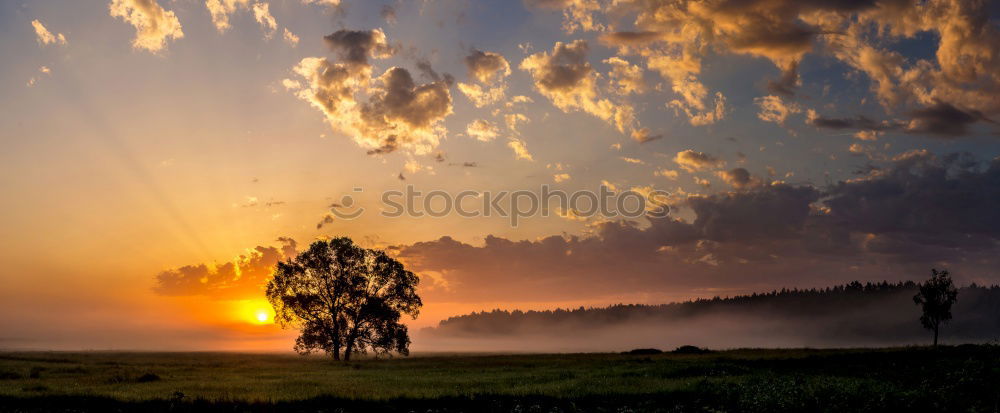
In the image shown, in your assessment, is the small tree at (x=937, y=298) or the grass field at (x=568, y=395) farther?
the small tree at (x=937, y=298)

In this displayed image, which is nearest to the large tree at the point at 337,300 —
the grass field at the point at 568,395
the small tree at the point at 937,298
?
the grass field at the point at 568,395

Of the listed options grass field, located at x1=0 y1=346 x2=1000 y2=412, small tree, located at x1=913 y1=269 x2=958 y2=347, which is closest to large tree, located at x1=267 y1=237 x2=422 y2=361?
grass field, located at x1=0 y1=346 x2=1000 y2=412

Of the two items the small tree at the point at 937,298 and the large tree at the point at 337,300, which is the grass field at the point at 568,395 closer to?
the large tree at the point at 337,300

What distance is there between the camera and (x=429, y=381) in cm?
3691

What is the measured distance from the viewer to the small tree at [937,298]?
104312mm

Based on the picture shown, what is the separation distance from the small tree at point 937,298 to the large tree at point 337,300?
8598cm

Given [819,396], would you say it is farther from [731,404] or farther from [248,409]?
[248,409]

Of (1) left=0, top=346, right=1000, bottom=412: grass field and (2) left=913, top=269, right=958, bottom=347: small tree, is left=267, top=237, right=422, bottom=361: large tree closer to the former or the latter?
(1) left=0, top=346, right=1000, bottom=412: grass field

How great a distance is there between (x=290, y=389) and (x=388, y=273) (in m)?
49.8

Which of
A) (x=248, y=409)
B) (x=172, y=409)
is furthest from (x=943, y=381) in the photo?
(x=172, y=409)

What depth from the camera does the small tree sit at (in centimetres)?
10431

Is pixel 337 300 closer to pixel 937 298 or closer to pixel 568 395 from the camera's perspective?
pixel 568 395

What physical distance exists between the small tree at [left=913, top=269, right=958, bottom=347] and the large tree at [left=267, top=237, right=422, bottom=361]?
86.0 metres

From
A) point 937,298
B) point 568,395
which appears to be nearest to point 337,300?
point 568,395
